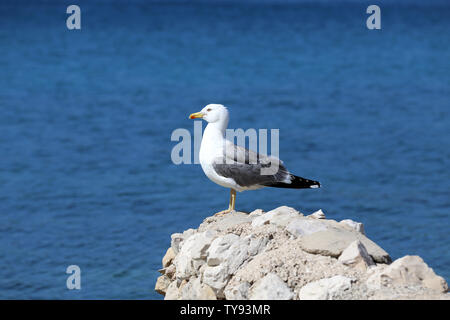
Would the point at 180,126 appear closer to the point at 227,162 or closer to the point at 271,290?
the point at 227,162

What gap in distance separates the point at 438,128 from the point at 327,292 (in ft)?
87.1

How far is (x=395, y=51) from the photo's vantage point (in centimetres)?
5512

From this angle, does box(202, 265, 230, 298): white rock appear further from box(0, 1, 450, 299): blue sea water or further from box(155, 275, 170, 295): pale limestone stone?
box(0, 1, 450, 299): blue sea water

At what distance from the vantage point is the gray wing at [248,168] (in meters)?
12.5

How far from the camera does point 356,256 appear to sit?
33.1ft

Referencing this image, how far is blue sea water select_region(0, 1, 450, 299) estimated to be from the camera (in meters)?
22.5

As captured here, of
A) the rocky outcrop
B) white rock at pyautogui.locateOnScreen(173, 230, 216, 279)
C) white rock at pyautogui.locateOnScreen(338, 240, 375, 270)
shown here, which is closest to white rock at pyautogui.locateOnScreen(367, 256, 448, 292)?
the rocky outcrop

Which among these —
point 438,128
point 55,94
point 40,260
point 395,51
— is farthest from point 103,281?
point 395,51

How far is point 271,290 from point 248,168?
314 cm

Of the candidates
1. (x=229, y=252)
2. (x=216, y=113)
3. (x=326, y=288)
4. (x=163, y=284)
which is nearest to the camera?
(x=326, y=288)

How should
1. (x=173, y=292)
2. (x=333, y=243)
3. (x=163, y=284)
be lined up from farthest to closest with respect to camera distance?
(x=163, y=284), (x=173, y=292), (x=333, y=243)

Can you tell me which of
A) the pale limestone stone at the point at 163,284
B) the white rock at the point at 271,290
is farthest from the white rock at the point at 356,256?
the pale limestone stone at the point at 163,284

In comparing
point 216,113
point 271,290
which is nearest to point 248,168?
point 216,113

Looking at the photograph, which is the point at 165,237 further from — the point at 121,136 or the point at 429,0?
the point at 429,0
